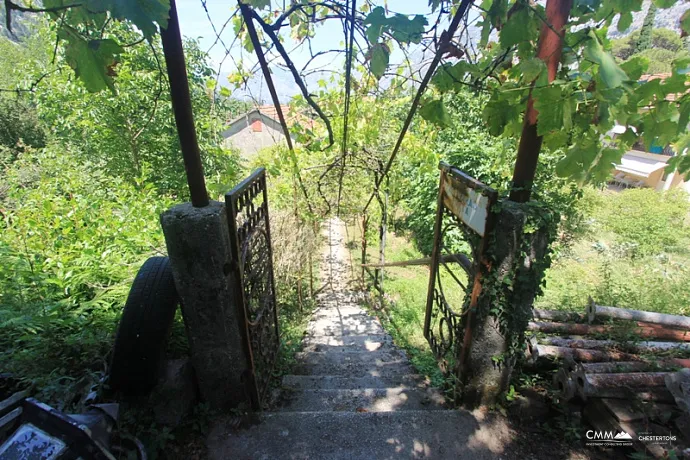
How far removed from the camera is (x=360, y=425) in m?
2.22

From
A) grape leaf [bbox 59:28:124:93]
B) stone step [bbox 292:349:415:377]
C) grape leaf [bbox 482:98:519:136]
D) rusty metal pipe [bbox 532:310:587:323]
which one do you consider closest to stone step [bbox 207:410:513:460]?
stone step [bbox 292:349:415:377]

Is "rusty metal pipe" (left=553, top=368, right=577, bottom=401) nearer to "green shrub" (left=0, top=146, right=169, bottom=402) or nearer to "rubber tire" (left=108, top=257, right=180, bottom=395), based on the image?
"rubber tire" (left=108, top=257, right=180, bottom=395)

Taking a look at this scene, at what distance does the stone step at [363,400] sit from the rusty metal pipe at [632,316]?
1745mm

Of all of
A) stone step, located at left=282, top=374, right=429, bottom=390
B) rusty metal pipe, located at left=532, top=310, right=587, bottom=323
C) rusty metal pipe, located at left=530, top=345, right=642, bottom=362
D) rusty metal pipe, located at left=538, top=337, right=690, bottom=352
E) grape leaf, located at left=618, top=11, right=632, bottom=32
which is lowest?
stone step, located at left=282, top=374, right=429, bottom=390

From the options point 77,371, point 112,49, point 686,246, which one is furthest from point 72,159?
point 686,246

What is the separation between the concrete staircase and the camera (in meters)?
2.04

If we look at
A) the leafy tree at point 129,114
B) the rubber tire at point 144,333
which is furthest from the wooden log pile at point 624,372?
the leafy tree at point 129,114

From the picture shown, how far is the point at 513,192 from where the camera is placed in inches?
74.9

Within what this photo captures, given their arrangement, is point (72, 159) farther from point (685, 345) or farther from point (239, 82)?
point (685, 345)

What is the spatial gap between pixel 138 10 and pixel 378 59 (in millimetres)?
946

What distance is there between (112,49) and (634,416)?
3.06 m

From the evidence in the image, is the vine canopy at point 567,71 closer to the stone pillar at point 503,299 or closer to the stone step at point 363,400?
the stone pillar at point 503,299

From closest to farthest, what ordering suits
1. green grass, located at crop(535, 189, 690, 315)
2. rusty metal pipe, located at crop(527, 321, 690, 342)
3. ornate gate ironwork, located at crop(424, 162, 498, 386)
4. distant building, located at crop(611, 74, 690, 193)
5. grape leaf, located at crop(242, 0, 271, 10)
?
grape leaf, located at crop(242, 0, 271, 10), ornate gate ironwork, located at crop(424, 162, 498, 386), rusty metal pipe, located at crop(527, 321, 690, 342), green grass, located at crop(535, 189, 690, 315), distant building, located at crop(611, 74, 690, 193)

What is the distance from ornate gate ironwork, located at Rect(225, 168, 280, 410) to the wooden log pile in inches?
79.2
